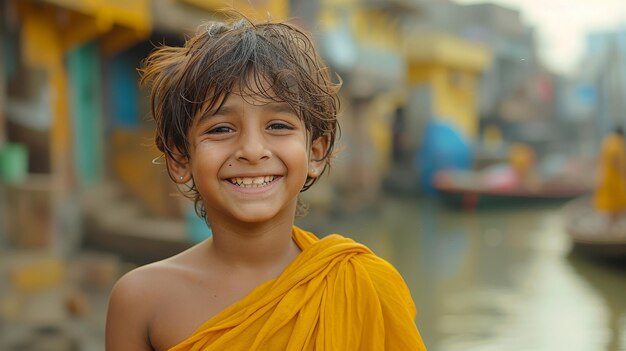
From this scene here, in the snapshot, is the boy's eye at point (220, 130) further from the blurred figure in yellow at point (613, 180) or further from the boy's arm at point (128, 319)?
the blurred figure in yellow at point (613, 180)

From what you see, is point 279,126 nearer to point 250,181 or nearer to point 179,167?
point 250,181

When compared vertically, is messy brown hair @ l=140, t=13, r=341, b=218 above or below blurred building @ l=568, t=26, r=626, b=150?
below

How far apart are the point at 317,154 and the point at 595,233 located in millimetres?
9275

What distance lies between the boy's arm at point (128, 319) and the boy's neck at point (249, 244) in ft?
0.60

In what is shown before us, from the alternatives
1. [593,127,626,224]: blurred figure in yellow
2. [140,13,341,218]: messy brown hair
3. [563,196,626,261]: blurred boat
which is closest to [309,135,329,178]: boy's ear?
[140,13,341,218]: messy brown hair

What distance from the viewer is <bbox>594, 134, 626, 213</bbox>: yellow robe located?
10.8 metres

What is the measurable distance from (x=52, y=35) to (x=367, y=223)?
8356 millimetres

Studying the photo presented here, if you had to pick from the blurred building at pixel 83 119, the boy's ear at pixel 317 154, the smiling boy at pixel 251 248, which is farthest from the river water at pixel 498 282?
the smiling boy at pixel 251 248

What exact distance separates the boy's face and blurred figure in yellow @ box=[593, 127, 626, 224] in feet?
32.9

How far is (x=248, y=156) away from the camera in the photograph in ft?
4.96

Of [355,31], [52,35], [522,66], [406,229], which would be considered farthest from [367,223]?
[522,66]

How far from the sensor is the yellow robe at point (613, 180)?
1077cm

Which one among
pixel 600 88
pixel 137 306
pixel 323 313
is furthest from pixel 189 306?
pixel 600 88

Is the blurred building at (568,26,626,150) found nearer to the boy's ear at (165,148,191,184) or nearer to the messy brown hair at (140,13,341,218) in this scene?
the messy brown hair at (140,13,341,218)
